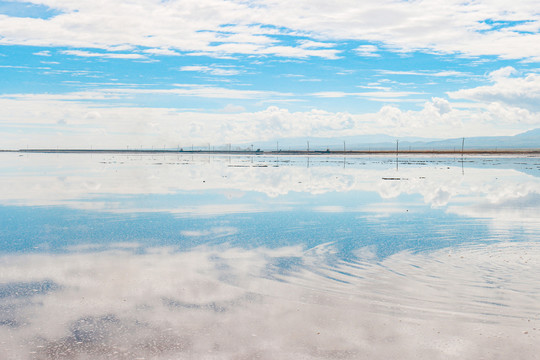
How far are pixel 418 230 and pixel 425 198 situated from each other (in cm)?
1100

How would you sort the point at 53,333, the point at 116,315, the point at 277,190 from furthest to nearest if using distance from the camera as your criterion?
the point at 277,190, the point at 116,315, the point at 53,333

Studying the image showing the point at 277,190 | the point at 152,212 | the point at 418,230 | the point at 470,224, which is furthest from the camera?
the point at 277,190

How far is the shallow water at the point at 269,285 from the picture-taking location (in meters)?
7.44

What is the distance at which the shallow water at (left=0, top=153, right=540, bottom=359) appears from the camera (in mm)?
7438

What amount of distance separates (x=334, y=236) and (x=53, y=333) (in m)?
9.74

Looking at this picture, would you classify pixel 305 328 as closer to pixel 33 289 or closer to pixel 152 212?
pixel 33 289

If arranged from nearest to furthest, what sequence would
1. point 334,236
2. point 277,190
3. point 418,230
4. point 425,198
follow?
1. point 334,236
2. point 418,230
3. point 425,198
4. point 277,190

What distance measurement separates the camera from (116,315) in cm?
855

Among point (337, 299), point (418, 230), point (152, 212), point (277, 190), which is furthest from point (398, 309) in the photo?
point (277, 190)

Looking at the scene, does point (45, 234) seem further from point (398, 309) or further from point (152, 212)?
point (398, 309)

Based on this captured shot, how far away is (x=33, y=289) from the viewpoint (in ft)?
32.6

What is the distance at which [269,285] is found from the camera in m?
10.3

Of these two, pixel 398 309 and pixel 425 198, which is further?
pixel 425 198

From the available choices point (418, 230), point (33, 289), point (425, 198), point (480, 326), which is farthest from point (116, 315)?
point (425, 198)
